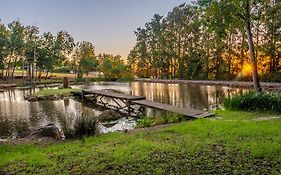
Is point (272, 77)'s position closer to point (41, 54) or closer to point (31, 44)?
point (31, 44)

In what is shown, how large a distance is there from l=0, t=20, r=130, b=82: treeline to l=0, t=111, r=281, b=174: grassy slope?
35.4m

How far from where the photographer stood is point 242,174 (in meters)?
4.23

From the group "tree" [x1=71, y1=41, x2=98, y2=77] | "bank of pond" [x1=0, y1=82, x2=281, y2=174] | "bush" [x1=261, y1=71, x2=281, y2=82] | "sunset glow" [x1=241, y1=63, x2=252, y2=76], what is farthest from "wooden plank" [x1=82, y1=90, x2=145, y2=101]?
"tree" [x1=71, y1=41, x2=98, y2=77]

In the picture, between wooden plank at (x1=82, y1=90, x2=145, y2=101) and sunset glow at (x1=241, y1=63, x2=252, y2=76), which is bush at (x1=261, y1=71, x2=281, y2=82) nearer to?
sunset glow at (x1=241, y1=63, x2=252, y2=76)

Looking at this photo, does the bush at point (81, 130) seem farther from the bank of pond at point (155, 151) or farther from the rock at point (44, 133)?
the rock at point (44, 133)

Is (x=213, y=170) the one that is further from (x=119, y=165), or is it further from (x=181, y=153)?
(x=119, y=165)

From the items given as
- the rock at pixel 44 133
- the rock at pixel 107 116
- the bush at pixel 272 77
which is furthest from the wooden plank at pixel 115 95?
the bush at pixel 272 77

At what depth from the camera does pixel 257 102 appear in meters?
11.0

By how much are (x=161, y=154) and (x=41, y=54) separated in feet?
157

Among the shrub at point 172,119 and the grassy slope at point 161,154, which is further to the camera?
the shrub at point 172,119

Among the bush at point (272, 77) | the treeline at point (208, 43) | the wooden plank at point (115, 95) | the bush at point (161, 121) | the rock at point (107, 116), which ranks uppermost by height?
the treeline at point (208, 43)

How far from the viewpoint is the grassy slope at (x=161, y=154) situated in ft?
15.1

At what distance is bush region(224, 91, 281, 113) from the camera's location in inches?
408

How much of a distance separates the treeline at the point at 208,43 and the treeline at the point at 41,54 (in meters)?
7.83
